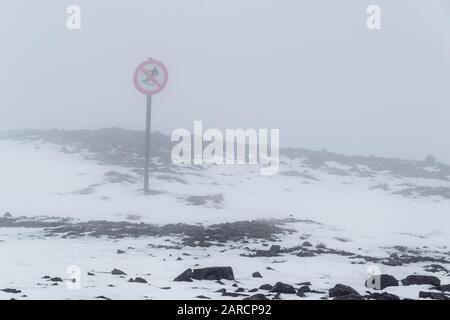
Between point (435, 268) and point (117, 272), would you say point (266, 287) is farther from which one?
point (435, 268)

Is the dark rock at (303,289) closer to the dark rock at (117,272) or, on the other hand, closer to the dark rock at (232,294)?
the dark rock at (232,294)

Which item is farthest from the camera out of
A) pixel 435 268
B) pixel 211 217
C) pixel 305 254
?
pixel 211 217

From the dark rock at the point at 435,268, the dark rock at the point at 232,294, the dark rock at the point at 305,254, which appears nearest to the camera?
the dark rock at the point at 232,294

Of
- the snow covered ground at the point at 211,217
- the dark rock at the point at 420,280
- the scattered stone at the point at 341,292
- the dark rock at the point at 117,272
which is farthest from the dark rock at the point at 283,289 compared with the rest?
the dark rock at the point at 117,272

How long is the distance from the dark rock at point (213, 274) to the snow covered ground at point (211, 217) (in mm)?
242

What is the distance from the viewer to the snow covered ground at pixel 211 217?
9.19 metres

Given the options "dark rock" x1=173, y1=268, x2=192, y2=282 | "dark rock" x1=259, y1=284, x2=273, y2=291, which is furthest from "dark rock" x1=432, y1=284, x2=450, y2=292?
"dark rock" x1=173, y1=268, x2=192, y2=282

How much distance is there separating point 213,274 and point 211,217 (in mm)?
9575

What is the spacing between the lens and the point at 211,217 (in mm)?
18703

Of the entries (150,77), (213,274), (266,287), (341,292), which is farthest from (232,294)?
(150,77)

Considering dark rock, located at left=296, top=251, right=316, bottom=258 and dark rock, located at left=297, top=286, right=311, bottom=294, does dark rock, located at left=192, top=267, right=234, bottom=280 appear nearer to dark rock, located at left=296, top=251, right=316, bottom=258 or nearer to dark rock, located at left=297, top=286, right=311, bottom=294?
dark rock, located at left=297, top=286, right=311, bottom=294

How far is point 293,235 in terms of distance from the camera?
1567 cm
